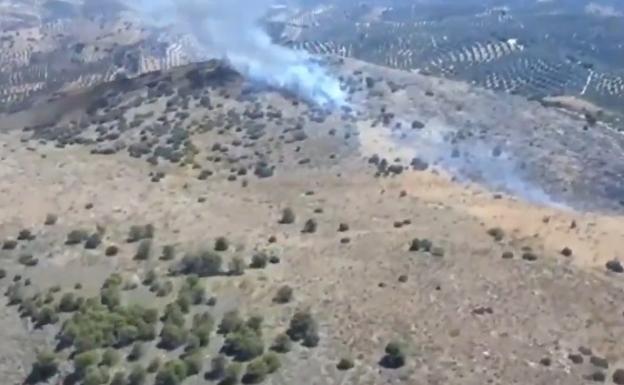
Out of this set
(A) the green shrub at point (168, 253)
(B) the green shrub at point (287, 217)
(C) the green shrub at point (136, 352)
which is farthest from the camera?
(B) the green shrub at point (287, 217)

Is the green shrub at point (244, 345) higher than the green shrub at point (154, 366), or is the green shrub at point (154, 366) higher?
the green shrub at point (244, 345)

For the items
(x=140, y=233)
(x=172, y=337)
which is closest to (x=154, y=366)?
(x=172, y=337)

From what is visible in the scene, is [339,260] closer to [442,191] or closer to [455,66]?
[442,191]

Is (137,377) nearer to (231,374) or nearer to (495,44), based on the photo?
(231,374)

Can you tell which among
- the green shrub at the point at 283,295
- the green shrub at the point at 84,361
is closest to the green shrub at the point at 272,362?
the green shrub at the point at 283,295

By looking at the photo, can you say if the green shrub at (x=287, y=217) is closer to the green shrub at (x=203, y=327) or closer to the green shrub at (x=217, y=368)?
the green shrub at (x=203, y=327)

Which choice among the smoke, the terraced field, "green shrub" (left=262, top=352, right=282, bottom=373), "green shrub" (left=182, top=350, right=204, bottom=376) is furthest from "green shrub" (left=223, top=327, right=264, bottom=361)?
the terraced field
